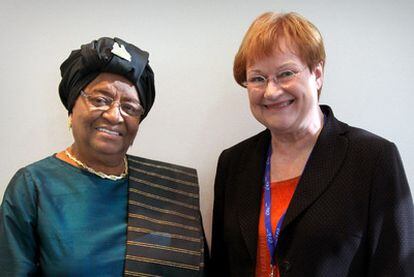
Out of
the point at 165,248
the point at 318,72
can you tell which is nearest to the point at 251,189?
the point at 165,248

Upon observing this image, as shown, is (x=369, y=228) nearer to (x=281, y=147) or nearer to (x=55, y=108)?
(x=281, y=147)

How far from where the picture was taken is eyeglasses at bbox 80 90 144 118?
1296 millimetres

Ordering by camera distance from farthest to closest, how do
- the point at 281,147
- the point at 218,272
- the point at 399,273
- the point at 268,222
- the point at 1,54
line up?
the point at 1,54
the point at 218,272
the point at 281,147
the point at 268,222
the point at 399,273

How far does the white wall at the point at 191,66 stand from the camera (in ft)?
5.84

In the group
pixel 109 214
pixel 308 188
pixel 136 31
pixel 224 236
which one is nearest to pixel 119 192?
pixel 109 214

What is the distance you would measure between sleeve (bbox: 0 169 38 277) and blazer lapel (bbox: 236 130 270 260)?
0.69m

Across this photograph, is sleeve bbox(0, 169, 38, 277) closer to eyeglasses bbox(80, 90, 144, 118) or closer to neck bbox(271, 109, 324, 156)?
eyeglasses bbox(80, 90, 144, 118)

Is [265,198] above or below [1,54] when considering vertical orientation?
below

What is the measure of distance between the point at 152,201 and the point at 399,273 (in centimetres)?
86

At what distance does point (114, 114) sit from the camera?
4.27ft

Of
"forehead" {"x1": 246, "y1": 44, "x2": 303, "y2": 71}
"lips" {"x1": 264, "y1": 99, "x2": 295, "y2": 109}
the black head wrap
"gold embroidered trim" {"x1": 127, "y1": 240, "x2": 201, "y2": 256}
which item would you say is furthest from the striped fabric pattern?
"forehead" {"x1": 246, "y1": 44, "x2": 303, "y2": 71}

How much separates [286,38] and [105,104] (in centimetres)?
64

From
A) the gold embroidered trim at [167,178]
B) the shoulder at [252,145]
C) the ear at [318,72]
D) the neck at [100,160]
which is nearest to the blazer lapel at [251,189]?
the shoulder at [252,145]

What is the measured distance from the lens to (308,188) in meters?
1.28
